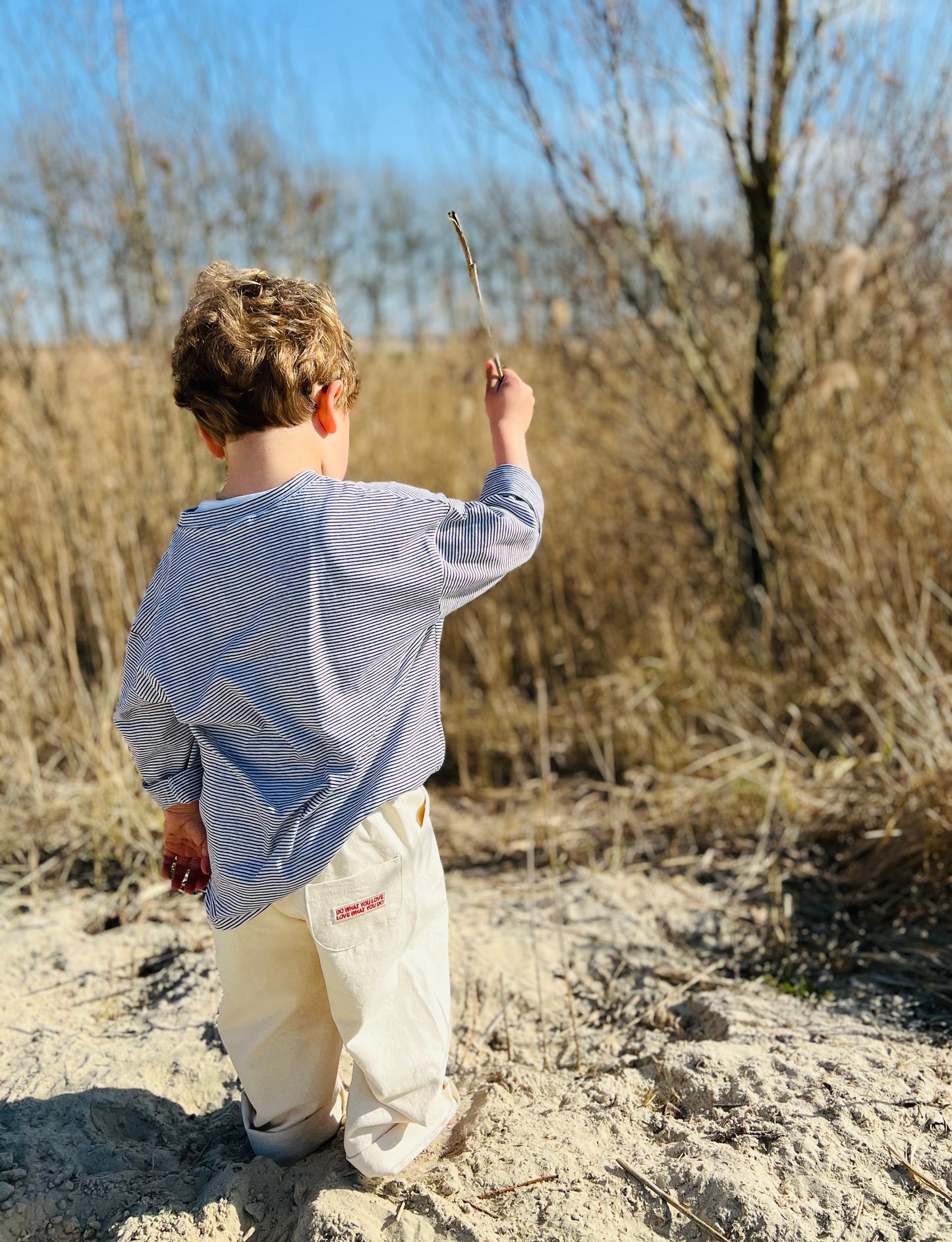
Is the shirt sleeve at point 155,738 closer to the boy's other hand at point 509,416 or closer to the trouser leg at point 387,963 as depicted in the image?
the trouser leg at point 387,963

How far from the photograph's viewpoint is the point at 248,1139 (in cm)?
158

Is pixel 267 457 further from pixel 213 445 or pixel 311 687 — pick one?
pixel 311 687

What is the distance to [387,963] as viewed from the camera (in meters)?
1.32

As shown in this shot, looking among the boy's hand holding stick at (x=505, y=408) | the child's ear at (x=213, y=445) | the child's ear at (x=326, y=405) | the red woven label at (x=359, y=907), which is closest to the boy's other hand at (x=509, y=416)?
the boy's hand holding stick at (x=505, y=408)

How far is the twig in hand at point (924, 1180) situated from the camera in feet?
4.55

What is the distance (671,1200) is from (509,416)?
3.70ft

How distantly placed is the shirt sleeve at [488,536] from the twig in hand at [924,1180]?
105cm

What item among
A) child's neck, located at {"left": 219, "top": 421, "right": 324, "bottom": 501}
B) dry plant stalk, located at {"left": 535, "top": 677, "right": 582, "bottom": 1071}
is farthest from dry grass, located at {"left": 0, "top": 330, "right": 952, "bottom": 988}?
child's neck, located at {"left": 219, "top": 421, "right": 324, "bottom": 501}

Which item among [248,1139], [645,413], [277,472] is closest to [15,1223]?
[248,1139]

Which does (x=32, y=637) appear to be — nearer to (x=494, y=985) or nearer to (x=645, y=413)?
(x=494, y=985)

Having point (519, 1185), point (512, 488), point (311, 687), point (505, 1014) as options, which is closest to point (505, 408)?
point (512, 488)

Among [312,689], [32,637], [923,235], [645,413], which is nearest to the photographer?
[312,689]

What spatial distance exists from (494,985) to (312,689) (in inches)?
44.4

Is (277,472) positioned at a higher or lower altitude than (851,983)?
higher
